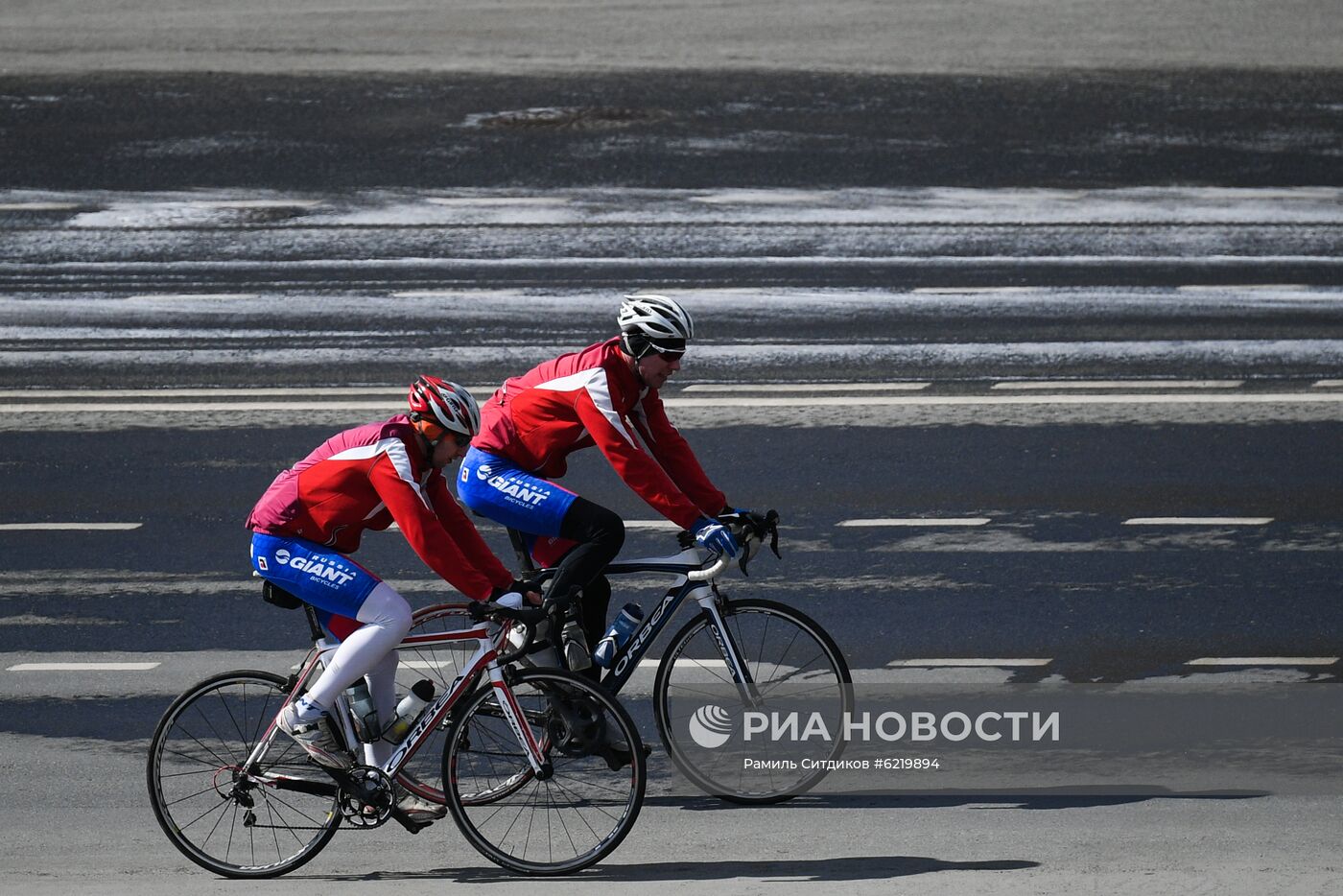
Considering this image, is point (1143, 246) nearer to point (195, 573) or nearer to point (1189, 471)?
point (1189, 471)

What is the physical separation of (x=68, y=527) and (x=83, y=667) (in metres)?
2.15

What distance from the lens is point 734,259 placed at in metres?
16.2

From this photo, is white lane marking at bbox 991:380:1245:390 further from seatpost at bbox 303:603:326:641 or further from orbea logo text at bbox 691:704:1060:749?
seatpost at bbox 303:603:326:641

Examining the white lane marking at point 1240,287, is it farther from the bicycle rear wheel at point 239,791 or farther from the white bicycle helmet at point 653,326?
the bicycle rear wheel at point 239,791

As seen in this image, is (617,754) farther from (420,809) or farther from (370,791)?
(370,791)

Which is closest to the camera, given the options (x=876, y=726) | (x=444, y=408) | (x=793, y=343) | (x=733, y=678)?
(x=444, y=408)

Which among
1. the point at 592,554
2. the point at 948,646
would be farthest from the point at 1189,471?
the point at 592,554

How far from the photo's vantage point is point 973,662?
28.2 feet

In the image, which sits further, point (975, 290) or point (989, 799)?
point (975, 290)

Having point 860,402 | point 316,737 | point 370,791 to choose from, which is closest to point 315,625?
point 316,737

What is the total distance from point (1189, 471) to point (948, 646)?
3.18 m

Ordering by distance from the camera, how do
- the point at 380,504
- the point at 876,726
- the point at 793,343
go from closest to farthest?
the point at 380,504 → the point at 876,726 → the point at 793,343

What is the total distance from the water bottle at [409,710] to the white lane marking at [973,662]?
8.74 ft

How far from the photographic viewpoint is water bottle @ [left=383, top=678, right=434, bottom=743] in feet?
21.9
